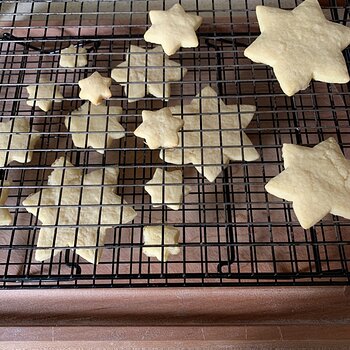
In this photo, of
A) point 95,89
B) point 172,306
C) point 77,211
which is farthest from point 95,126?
point 172,306

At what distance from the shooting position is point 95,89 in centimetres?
94

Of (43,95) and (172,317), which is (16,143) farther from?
(172,317)

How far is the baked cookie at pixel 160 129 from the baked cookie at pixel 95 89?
0.10 meters

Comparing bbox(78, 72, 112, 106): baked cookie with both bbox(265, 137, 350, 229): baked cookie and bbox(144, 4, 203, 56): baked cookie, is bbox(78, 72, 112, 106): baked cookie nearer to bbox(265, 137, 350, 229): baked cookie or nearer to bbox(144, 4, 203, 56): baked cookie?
bbox(144, 4, 203, 56): baked cookie

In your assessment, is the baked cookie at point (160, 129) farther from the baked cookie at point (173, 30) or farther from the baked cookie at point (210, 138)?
the baked cookie at point (173, 30)

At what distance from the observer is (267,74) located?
A: 3.62 ft

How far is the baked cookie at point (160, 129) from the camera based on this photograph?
0.87m

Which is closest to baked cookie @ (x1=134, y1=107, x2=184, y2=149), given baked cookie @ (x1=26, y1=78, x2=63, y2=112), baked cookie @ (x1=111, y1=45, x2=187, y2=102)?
baked cookie @ (x1=111, y1=45, x2=187, y2=102)

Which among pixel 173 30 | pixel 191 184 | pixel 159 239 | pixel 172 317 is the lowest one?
pixel 172 317

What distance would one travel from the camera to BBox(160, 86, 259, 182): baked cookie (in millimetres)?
924

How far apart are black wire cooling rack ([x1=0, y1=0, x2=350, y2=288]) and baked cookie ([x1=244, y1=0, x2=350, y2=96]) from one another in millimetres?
33

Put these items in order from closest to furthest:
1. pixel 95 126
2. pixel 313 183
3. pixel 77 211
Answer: pixel 313 183
pixel 77 211
pixel 95 126

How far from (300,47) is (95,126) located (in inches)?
16.8

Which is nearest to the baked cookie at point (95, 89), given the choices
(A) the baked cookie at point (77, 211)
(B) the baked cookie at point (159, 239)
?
(A) the baked cookie at point (77, 211)
